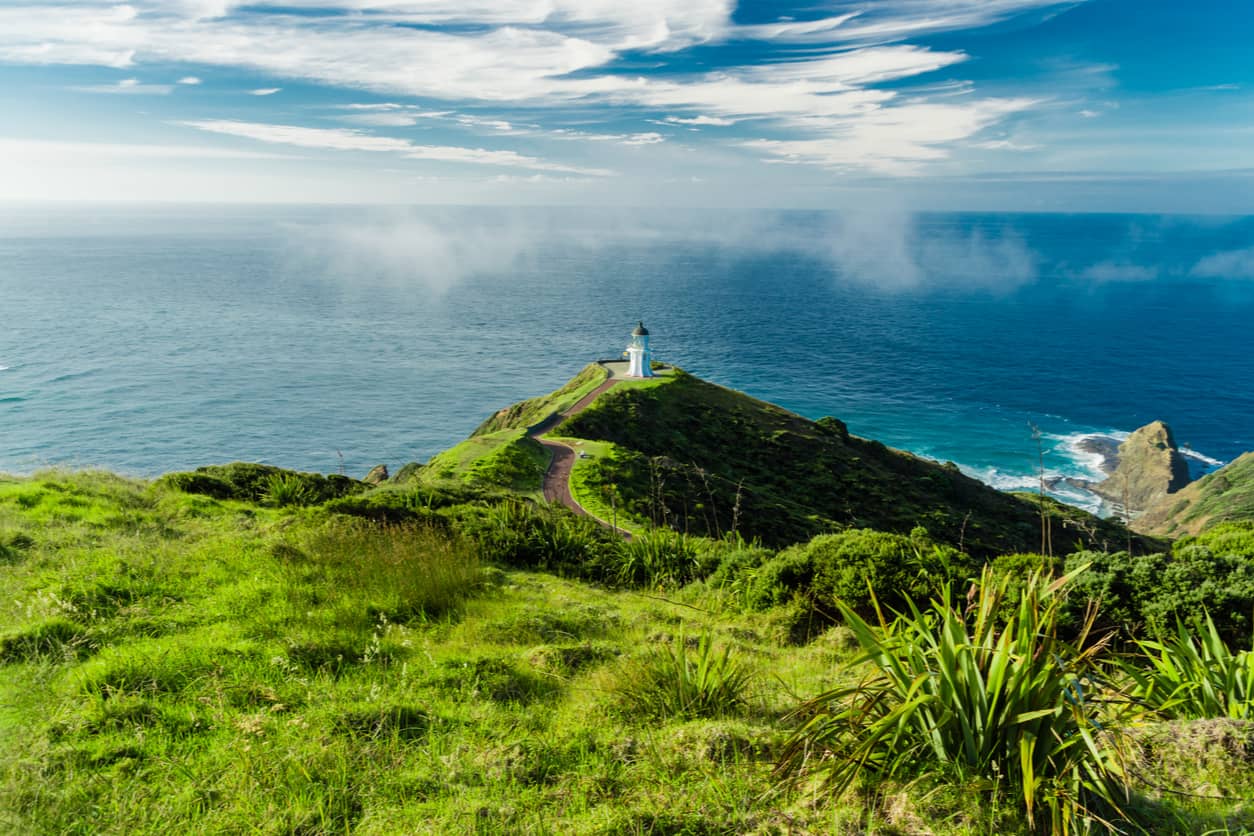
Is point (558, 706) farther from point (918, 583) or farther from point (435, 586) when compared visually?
point (918, 583)

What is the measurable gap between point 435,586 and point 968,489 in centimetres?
4977

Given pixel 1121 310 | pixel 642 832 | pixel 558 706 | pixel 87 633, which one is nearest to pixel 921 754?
pixel 642 832

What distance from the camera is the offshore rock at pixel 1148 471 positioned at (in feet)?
233

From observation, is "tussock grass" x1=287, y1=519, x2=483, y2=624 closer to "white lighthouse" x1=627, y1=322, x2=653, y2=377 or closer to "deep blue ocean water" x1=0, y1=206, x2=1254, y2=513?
"white lighthouse" x1=627, y1=322, x2=653, y2=377

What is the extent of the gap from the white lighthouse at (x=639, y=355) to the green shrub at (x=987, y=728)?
51.7 m

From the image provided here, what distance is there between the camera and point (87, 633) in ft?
20.9

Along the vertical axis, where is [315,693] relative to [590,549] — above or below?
above

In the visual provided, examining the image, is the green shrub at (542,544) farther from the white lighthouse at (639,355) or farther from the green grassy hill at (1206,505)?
the green grassy hill at (1206,505)

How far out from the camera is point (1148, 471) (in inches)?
Result: 2911

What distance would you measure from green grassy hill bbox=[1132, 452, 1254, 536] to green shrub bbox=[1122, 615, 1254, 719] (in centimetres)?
6088

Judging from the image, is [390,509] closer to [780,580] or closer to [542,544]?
[542,544]

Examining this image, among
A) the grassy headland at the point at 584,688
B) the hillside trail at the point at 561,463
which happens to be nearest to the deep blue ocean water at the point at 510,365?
the hillside trail at the point at 561,463

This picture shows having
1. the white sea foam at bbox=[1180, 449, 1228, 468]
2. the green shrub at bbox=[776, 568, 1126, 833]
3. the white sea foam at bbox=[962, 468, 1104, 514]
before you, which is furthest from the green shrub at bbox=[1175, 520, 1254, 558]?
the white sea foam at bbox=[1180, 449, 1228, 468]

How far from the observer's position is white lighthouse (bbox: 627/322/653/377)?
56406 mm
